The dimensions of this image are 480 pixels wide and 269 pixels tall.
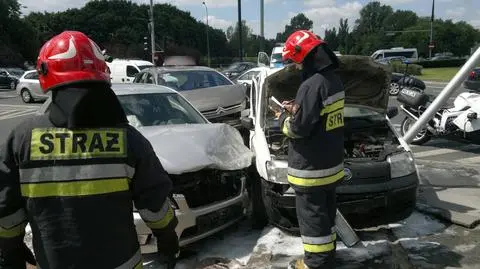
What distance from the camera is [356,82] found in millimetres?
5523

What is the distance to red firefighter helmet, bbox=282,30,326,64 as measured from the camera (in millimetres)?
3725

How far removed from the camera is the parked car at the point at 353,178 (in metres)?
4.41

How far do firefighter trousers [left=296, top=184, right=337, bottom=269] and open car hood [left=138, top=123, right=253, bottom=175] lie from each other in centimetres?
104

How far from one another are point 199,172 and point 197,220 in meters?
0.42

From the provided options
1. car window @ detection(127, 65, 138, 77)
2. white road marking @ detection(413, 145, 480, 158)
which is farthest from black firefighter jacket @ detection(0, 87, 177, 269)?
car window @ detection(127, 65, 138, 77)

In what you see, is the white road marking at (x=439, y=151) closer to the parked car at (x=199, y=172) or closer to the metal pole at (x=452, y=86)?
the metal pole at (x=452, y=86)

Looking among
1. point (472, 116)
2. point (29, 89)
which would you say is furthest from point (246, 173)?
point (29, 89)

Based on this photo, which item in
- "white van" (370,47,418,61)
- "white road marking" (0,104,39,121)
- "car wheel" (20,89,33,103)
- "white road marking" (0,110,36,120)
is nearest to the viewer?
"white road marking" (0,110,36,120)

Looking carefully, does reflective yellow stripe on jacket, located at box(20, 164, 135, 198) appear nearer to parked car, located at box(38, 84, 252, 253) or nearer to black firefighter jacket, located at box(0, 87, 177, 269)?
black firefighter jacket, located at box(0, 87, 177, 269)

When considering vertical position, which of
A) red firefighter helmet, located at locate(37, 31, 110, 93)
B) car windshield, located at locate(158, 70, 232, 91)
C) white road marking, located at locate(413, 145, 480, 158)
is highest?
red firefighter helmet, located at locate(37, 31, 110, 93)

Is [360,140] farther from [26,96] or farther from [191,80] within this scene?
[26,96]

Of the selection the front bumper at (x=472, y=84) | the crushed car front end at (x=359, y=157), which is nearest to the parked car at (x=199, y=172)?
the crushed car front end at (x=359, y=157)

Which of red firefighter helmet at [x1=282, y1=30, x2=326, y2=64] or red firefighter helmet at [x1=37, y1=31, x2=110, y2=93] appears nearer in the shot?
red firefighter helmet at [x1=37, y1=31, x2=110, y2=93]

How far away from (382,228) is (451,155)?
447cm
